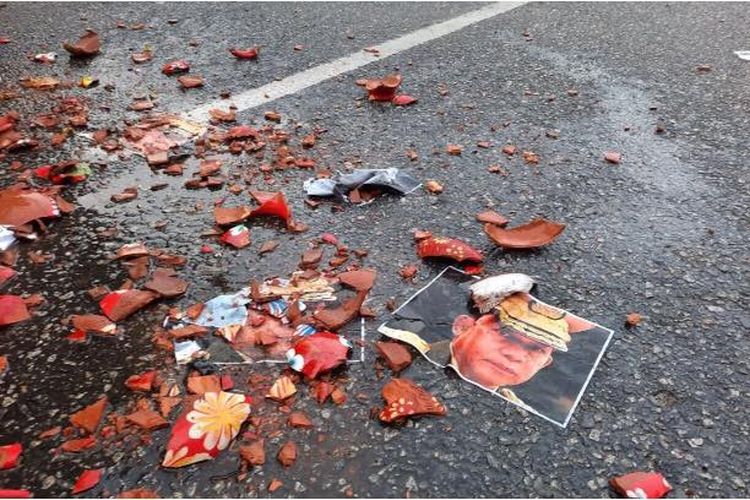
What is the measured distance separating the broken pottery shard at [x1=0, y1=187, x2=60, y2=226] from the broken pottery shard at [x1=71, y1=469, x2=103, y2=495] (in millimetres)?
1223

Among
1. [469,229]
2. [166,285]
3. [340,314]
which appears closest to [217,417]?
[340,314]

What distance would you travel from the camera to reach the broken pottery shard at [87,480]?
1419 millimetres

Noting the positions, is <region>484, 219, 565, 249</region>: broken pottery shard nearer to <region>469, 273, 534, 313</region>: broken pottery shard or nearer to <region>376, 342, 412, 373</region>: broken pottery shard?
<region>469, 273, 534, 313</region>: broken pottery shard

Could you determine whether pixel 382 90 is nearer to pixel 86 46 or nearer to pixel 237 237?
pixel 237 237

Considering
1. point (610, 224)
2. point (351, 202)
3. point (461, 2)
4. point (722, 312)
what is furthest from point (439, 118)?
point (461, 2)

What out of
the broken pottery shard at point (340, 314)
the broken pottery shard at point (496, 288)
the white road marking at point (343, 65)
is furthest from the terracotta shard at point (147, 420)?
the white road marking at point (343, 65)

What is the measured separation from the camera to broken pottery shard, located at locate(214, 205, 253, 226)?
2304 millimetres

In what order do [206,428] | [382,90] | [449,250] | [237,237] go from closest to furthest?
[206,428] < [449,250] < [237,237] < [382,90]

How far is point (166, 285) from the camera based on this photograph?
6.60 ft

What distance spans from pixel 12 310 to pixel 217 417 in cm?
86

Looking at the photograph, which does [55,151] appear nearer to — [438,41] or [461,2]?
[438,41]

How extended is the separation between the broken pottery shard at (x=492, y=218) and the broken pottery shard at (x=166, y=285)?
3.82 feet

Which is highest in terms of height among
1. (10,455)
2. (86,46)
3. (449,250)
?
(86,46)

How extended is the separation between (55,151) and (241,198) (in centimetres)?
102
